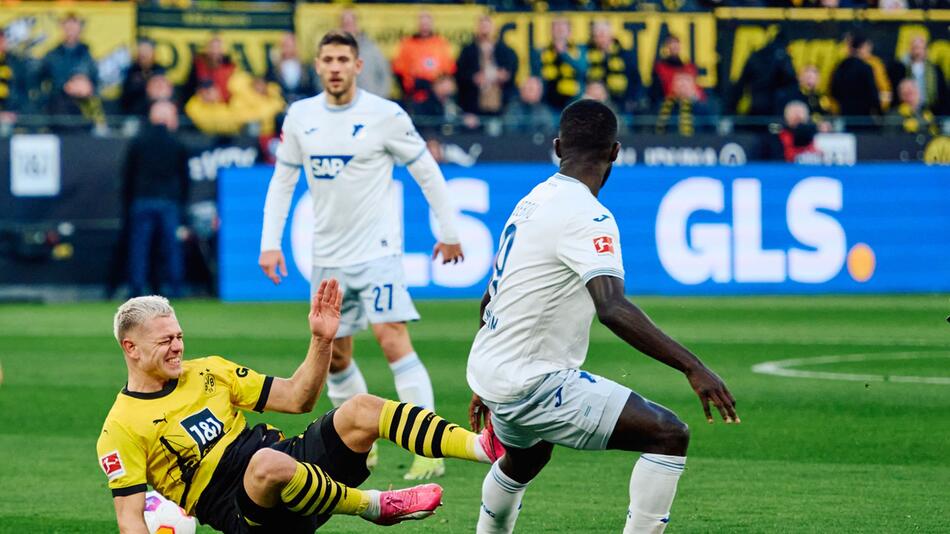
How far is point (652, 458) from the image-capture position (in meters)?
5.52

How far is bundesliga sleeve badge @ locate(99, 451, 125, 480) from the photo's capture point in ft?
18.7

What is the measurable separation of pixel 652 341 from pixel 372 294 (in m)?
3.62

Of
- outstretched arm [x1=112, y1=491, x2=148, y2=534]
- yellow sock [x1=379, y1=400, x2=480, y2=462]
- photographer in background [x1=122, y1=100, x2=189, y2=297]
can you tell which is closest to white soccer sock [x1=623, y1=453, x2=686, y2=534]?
yellow sock [x1=379, y1=400, x2=480, y2=462]

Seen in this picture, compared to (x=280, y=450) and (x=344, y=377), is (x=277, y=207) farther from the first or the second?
(x=280, y=450)

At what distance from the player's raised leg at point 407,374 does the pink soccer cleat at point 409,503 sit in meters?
2.24

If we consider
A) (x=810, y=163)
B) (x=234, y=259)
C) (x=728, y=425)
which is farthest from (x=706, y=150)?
(x=728, y=425)

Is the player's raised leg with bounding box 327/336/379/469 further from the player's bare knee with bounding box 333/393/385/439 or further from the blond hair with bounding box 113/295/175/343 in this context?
the blond hair with bounding box 113/295/175/343

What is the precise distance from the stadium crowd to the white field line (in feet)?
22.5

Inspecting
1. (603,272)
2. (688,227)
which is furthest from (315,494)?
(688,227)

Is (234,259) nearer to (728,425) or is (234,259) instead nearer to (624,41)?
(624,41)

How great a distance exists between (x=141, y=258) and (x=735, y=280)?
690 centimetres

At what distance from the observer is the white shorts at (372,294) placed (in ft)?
28.4

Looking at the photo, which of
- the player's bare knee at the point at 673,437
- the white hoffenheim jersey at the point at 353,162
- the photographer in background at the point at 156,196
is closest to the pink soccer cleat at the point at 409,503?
the player's bare knee at the point at 673,437

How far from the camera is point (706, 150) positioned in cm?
1972
